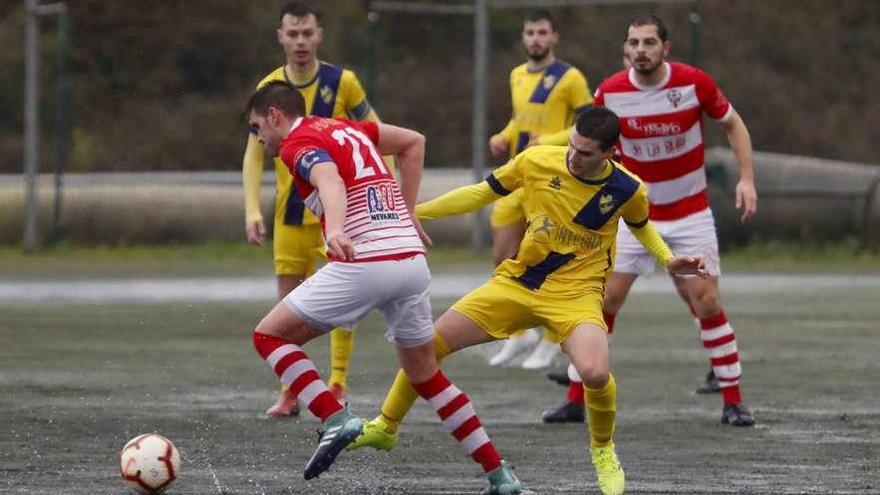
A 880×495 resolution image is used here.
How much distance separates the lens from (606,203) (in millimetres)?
8047

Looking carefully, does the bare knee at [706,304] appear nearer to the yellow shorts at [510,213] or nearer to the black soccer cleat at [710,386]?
the black soccer cleat at [710,386]

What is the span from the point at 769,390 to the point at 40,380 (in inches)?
163

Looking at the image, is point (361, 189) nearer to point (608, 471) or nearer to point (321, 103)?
point (608, 471)

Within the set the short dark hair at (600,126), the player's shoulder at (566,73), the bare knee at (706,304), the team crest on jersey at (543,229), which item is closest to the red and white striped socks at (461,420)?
the team crest on jersey at (543,229)

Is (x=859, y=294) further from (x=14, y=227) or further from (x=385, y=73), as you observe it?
(x=14, y=227)

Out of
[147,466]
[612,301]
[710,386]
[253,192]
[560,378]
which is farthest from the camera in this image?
[560,378]

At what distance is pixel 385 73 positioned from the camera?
24219 mm

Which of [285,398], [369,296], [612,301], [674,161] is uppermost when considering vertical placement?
[369,296]

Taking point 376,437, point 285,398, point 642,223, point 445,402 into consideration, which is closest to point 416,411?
point 285,398

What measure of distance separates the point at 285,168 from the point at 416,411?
4.70 feet

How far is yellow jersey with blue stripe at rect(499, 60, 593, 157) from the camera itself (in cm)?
1259

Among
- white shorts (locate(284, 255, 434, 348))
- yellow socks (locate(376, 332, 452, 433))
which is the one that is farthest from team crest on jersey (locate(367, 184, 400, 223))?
yellow socks (locate(376, 332, 452, 433))

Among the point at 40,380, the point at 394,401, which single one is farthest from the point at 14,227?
the point at 394,401

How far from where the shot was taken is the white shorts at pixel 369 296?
730 centimetres
